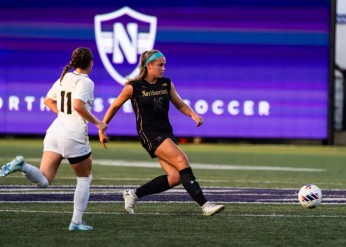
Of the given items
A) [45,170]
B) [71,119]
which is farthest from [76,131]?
[45,170]

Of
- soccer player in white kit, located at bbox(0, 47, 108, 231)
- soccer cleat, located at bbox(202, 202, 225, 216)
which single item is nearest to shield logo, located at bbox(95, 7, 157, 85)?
soccer cleat, located at bbox(202, 202, 225, 216)

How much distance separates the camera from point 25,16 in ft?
97.1

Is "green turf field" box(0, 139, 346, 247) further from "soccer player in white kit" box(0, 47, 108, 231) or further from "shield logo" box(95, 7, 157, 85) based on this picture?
"shield logo" box(95, 7, 157, 85)

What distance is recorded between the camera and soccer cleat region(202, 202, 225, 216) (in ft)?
34.6

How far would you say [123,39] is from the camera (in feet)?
93.7

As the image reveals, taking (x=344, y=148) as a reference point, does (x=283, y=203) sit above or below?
above

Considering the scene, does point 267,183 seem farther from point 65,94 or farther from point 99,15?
point 99,15

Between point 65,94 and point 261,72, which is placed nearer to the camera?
point 65,94

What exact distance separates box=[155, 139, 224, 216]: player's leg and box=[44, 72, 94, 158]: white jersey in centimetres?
144

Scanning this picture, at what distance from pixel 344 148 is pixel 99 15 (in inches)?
302

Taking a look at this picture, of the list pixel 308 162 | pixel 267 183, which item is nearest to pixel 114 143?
pixel 308 162

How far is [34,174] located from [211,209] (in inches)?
74.1

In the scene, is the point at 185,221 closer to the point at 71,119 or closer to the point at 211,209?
the point at 211,209

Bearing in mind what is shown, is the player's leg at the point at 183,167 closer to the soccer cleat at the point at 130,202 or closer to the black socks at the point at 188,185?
the black socks at the point at 188,185
